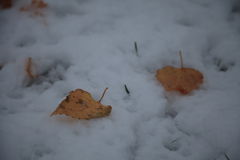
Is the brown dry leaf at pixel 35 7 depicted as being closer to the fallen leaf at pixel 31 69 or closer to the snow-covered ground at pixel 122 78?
the snow-covered ground at pixel 122 78

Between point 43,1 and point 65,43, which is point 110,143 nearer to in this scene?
point 65,43

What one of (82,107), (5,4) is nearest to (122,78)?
(82,107)

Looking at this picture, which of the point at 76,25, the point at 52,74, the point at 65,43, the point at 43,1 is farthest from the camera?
the point at 43,1

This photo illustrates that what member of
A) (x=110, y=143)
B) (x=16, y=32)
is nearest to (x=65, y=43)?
(x=16, y=32)

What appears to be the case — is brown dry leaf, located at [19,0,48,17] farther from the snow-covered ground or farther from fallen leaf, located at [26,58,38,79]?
fallen leaf, located at [26,58,38,79]

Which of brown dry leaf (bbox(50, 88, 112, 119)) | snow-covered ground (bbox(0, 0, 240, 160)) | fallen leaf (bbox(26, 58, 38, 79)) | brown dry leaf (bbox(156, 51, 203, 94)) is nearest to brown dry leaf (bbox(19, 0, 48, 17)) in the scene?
snow-covered ground (bbox(0, 0, 240, 160))

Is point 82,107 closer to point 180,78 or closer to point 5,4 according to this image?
point 180,78

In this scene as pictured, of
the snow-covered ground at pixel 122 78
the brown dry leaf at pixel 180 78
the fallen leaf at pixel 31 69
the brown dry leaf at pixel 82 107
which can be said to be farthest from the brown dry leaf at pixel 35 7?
the brown dry leaf at pixel 180 78
